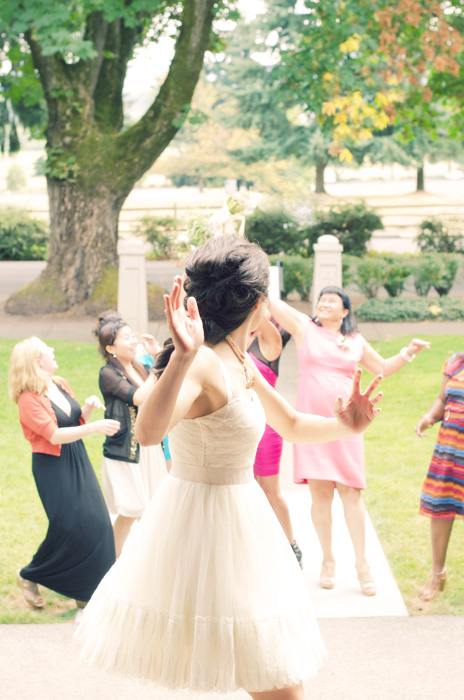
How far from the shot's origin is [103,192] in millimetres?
15469

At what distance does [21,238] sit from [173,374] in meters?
25.9

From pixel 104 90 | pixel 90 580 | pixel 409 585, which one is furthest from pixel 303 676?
pixel 104 90

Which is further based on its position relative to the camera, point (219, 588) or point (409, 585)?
point (409, 585)

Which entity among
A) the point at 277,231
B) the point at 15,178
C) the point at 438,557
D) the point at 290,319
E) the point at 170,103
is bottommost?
the point at 438,557

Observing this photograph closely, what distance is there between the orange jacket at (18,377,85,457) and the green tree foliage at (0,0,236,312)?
1092 centimetres

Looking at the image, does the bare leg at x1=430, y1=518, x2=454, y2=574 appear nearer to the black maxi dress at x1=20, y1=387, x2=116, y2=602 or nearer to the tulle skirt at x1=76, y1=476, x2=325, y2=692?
the black maxi dress at x1=20, y1=387, x2=116, y2=602

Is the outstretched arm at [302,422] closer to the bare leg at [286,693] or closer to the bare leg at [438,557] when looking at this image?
the bare leg at [286,693]

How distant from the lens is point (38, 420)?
4.81 meters

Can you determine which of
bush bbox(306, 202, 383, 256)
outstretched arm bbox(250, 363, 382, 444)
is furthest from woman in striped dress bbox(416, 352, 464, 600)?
bush bbox(306, 202, 383, 256)

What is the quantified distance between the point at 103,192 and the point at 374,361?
426 inches

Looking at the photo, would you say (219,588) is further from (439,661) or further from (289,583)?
(439,661)

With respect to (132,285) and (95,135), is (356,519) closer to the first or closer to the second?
(132,285)

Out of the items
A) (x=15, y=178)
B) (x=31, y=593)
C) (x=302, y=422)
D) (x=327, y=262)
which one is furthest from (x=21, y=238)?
(x=15, y=178)

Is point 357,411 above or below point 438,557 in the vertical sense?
above
